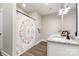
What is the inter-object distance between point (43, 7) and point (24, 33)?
2.66ft

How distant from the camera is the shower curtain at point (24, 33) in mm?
1591

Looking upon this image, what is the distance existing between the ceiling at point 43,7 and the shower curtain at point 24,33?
0.84 feet

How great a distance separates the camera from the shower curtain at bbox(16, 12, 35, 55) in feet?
5.22

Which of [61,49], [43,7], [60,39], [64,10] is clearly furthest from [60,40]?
[43,7]

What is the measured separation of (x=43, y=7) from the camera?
1268 mm

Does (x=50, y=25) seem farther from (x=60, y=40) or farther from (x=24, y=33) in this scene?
(x=24, y=33)

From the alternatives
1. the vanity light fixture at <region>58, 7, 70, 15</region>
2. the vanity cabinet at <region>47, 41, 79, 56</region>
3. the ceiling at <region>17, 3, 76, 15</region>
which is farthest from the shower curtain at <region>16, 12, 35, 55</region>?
the vanity light fixture at <region>58, 7, 70, 15</region>

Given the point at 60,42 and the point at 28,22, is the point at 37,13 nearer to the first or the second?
the point at 28,22

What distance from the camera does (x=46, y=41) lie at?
130 cm

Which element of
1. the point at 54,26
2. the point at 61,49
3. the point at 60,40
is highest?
the point at 54,26

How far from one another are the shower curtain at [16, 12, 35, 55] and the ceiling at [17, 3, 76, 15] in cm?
26

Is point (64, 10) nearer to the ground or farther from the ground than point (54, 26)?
farther from the ground

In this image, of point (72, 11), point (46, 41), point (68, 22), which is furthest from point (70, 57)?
point (72, 11)

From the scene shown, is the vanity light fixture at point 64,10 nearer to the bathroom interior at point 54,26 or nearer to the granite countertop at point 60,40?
the bathroom interior at point 54,26
